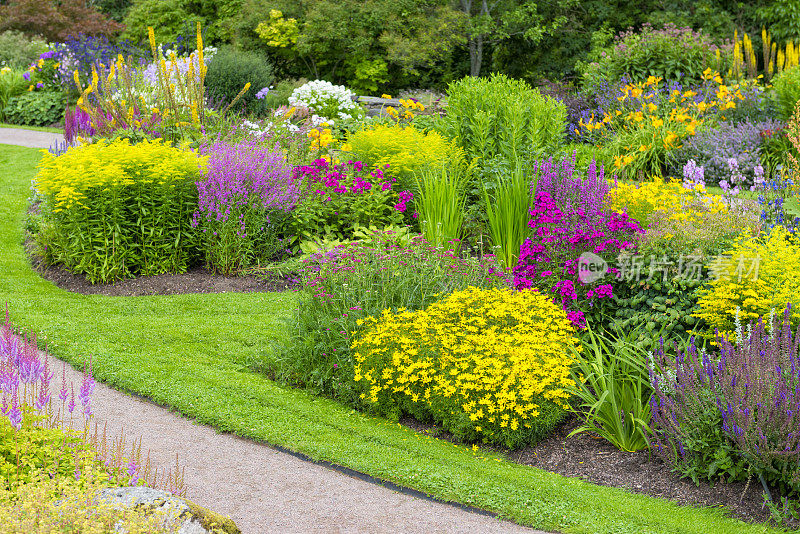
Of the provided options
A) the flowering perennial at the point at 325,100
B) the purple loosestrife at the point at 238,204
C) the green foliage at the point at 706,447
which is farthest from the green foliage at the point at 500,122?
the green foliage at the point at 706,447

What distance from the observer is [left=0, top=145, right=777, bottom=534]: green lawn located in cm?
381

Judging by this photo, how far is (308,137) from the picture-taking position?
9.49m

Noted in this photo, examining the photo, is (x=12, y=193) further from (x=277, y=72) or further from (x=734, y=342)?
(x=277, y=72)

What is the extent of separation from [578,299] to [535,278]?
1.13ft

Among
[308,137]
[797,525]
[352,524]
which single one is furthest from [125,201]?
[797,525]

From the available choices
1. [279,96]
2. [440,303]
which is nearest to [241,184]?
[440,303]

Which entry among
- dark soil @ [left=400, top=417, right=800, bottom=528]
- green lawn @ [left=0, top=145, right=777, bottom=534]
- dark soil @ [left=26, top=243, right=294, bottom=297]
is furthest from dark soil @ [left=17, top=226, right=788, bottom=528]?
dark soil @ [left=26, top=243, right=294, bottom=297]

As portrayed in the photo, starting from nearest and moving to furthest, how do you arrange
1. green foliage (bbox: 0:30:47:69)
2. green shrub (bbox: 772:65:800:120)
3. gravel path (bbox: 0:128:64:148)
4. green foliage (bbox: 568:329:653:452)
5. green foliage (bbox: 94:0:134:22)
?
green foliage (bbox: 568:329:653:452) < green shrub (bbox: 772:65:800:120) < gravel path (bbox: 0:128:64:148) < green foliage (bbox: 0:30:47:69) < green foliage (bbox: 94:0:134:22)

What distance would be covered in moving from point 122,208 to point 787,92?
863 cm

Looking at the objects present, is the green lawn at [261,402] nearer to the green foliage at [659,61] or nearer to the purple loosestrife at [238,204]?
the purple loosestrife at [238,204]

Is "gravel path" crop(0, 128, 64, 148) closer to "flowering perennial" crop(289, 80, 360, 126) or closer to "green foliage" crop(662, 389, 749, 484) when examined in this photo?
"flowering perennial" crop(289, 80, 360, 126)

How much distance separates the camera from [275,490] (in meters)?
4.01

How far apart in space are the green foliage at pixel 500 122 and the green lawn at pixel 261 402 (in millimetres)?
2844

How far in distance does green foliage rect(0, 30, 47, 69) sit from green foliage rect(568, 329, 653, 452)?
1573 centimetres
